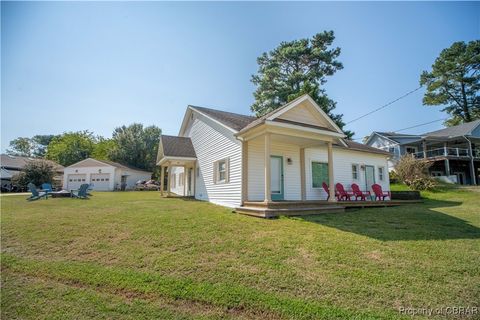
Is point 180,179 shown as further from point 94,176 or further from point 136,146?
point 136,146

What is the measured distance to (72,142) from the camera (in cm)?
4462

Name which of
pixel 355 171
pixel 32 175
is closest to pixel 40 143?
pixel 32 175

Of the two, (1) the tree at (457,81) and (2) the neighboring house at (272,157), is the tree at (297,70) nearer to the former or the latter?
(2) the neighboring house at (272,157)

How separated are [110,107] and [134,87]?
5.56 ft

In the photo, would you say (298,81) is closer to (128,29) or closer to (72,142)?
(128,29)

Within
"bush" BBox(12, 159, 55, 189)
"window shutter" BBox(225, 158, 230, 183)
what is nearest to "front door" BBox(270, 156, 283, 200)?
"window shutter" BBox(225, 158, 230, 183)

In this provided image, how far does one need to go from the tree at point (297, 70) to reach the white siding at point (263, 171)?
15.7 metres

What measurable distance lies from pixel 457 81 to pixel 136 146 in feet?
171

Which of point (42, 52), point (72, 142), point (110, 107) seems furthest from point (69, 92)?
point (72, 142)

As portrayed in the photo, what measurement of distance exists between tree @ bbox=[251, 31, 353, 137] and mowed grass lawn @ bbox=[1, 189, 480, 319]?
21.7 m

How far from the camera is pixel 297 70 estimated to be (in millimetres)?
27547

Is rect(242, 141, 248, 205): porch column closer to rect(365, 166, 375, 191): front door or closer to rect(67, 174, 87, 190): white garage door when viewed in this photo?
rect(365, 166, 375, 191): front door

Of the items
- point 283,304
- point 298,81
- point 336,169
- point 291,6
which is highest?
point 298,81

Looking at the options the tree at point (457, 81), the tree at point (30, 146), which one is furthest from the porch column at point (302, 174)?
the tree at point (30, 146)
